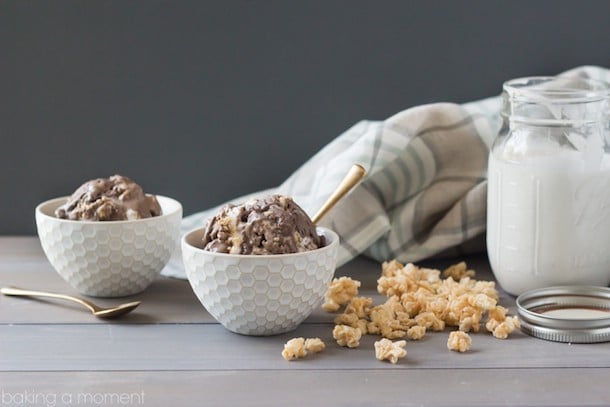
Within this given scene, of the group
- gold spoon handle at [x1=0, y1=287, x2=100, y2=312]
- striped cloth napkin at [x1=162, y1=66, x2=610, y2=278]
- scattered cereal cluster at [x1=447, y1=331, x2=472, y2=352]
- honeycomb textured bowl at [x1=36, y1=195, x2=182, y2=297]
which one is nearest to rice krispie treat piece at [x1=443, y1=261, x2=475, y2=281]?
striped cloth napkin at [x1=162, y1=66, x2=610, y2=278]

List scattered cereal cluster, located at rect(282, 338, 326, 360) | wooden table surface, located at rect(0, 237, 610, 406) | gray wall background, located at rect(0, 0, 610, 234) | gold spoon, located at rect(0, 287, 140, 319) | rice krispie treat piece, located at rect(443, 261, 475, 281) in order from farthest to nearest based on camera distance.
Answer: gray wall background, located at rect(0, 0, 610, 234), rice krispie treat piece, located at rect(443, 261, 475, 281), gold spoon, located at rect(0, 287, 140, 319), scattered cereal cluster, located at rect(282, 338, 326, 360), wooden table surface, located at rect(0, 237, 610, 406)

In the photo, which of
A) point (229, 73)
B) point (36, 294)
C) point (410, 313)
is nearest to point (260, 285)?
point (410, 313)

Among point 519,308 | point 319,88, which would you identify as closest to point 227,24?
point 319,88

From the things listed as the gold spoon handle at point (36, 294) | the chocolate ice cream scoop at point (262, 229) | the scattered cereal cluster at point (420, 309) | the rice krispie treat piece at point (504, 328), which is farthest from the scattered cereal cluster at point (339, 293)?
the gold spoon handle at point (36, 294)

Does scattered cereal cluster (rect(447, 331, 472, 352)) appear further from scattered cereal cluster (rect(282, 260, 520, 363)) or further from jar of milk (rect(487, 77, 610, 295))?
jar of milk (rect(487, 77, 610, 295))

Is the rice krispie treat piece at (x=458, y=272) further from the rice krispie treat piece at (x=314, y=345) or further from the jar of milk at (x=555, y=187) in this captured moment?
the rice krispie treat piece at (x=314, y=345)

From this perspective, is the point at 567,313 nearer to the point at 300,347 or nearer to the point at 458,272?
the point at 458,272
